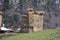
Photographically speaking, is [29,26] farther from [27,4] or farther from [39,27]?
[27,4]

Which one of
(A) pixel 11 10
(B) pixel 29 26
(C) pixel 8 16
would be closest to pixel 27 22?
(B) pixel 29 26

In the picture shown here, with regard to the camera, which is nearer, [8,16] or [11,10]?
[8,16]

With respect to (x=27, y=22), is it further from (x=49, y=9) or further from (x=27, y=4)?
(x=49, y=9)

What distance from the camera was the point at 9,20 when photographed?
23.4 metres

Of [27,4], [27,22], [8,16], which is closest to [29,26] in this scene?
[27,22]

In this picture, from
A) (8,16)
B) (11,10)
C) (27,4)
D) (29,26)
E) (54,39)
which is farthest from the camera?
(11,10)

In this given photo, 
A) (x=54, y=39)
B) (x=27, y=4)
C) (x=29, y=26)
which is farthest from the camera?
(x=27, y=4)

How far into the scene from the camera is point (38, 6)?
1029 inches

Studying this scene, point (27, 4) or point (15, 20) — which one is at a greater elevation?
point (27, 4)

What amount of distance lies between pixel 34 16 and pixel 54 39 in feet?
17.9

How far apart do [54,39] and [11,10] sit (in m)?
20.3

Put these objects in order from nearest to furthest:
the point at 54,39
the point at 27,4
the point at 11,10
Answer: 1. the point at 54,39
2. the point at 27,4
3. the point at 11,10

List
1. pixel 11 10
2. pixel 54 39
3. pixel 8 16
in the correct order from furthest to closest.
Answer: pixel 11 10 → pixel 8 16 → pixel 54 39

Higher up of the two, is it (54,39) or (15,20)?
(54,39)
